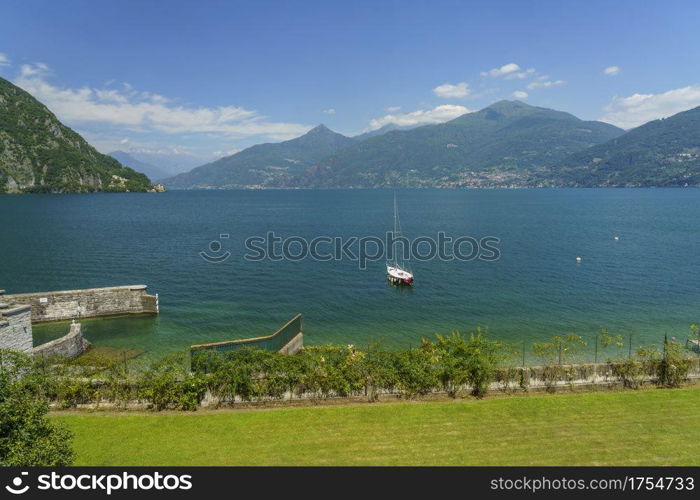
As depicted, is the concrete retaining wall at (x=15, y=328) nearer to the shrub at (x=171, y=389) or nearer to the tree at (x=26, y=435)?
the shrub at (x=171, y=389)

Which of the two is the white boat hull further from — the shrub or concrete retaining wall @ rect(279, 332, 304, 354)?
the shrub

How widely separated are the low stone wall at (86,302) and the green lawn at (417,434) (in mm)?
25740

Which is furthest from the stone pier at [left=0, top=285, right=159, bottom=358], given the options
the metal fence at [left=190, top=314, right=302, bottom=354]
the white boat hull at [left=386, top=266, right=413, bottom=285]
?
the white boat hull at [left=386, top=266, right=413, bottom=285]

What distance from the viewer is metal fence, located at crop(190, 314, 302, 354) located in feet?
79.2

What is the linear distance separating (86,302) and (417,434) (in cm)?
3679

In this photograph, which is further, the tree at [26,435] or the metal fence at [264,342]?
the metal fence at [264,342]

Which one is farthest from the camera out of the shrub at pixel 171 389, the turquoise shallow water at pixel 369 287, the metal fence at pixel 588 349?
the turquoise shallow water at pixel 369 287

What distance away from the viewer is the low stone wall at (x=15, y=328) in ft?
74.4

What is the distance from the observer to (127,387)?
19.2 metres

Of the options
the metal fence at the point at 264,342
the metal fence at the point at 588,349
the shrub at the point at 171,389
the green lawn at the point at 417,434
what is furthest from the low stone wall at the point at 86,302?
the metal fence at the point at 588,349
